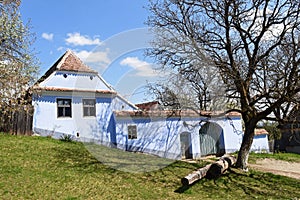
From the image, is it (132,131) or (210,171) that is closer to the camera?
(210,171)

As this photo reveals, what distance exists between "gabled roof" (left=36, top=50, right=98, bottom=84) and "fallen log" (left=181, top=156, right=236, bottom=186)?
12.4m

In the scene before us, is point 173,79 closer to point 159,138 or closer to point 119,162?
point 119,162

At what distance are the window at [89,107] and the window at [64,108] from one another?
3.37 ft

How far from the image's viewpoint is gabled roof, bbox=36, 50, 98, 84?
19.7 m

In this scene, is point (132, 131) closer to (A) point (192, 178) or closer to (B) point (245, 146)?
(B) point (245, 146)

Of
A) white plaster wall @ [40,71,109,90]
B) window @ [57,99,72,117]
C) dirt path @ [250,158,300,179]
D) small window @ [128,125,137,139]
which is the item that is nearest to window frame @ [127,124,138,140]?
small window @ [128,125,137,139]

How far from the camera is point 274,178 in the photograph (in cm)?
1218

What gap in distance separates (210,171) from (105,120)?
1001cm

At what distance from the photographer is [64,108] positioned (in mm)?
18828

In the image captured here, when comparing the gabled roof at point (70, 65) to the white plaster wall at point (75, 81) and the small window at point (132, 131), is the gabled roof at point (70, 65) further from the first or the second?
the small window at point (132, 131)

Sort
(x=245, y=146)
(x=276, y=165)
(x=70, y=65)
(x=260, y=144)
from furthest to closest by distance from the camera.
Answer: (x=260, y=144)
(x=70, y=65)
(x=276, y=165)
(x=245, y=146)

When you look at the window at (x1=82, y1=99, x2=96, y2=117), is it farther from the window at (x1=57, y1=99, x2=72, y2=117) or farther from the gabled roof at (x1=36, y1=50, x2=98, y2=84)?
the gabled roof at (x1=36, y1=50, x2=98, y2=84)

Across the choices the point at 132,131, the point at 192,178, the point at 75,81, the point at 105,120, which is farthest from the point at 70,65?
the point at 192,178

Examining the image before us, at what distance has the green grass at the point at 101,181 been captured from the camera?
8469 mm
